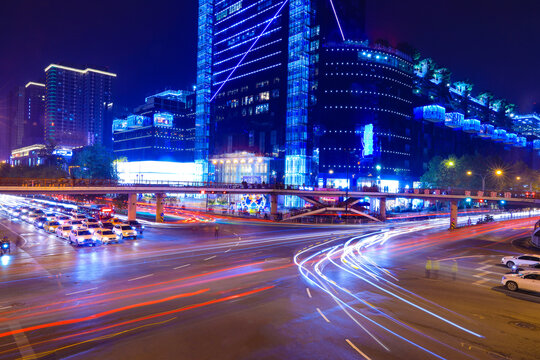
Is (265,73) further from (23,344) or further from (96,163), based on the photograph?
(23,344)

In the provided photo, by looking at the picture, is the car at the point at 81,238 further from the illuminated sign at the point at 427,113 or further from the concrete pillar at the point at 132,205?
the illuminated sign at the point at 427,113

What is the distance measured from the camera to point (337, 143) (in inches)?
3671

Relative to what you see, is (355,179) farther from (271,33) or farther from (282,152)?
(271,33)

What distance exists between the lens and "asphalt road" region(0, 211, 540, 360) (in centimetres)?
1213

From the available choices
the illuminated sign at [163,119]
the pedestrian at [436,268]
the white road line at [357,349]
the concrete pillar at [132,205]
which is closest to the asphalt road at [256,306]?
the white road line at [357,349]

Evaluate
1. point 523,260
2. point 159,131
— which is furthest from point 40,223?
point 159,131

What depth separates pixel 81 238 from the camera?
32906mm

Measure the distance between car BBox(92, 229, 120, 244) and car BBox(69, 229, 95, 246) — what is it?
663 mm

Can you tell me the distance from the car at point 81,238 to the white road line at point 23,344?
20661mm

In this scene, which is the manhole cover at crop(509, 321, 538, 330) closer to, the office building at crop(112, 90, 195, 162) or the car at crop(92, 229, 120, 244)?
the car at crop(92, 229, 120, 244)

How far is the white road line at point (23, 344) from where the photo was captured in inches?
449

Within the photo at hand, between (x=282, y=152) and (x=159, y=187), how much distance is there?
5350cm

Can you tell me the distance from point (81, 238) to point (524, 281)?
119 feet

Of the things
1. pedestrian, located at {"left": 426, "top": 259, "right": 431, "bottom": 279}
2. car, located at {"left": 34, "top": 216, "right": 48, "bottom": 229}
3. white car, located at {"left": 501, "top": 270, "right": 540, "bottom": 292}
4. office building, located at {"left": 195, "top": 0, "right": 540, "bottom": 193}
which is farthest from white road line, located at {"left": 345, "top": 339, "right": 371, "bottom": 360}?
office building, located at {"left": 195, "top": 0, "right": 540, "bottom": 193}
